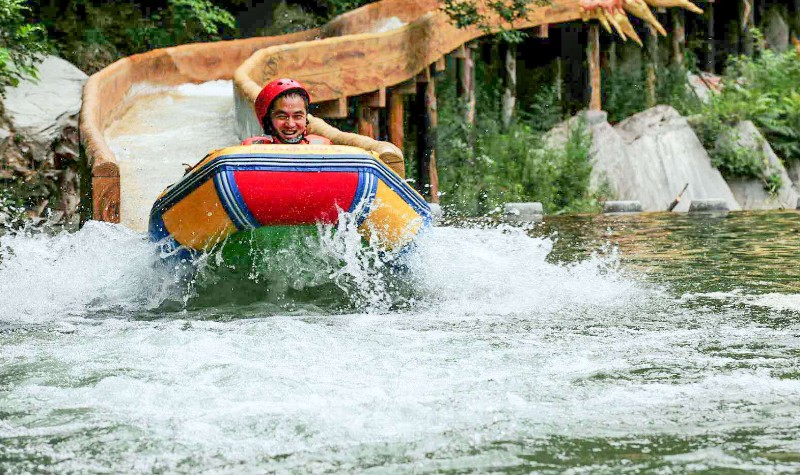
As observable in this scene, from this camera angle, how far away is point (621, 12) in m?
19.3

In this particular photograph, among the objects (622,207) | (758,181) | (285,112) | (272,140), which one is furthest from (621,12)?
(272,140)

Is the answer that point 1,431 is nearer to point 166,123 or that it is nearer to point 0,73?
point 0,73

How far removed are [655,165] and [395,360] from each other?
43.2 feet

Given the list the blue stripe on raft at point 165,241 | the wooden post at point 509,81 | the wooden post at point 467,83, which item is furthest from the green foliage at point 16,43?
the wooden post at point 509,81

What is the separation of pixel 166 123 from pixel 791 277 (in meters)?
7.72

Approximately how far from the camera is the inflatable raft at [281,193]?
660cm

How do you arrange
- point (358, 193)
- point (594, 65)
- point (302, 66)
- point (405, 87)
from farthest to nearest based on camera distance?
point (594, 65)
point (405, 87)
point (302, 66)
point (358, 193)

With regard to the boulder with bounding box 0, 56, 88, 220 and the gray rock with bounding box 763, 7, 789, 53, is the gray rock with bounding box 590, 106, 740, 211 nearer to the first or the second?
the boulder with bounding box 0, 56, 88, 220

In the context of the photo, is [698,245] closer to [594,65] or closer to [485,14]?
[485,14]

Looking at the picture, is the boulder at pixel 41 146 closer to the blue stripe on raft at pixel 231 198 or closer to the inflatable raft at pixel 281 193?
the inflatable raft at pixel 281 193

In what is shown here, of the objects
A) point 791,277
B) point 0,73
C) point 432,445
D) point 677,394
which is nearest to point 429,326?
point 677,394

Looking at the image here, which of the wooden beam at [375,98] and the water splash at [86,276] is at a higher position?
the wooden beam at [375,98]

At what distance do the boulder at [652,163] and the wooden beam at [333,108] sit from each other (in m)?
4.58

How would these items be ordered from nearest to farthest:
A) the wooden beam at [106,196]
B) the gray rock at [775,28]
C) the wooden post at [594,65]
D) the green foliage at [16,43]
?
the wooden beam at [106,196] < the green foliage at [16,43] < the wooden post at [594,65] < the gray rock at [775,28]
